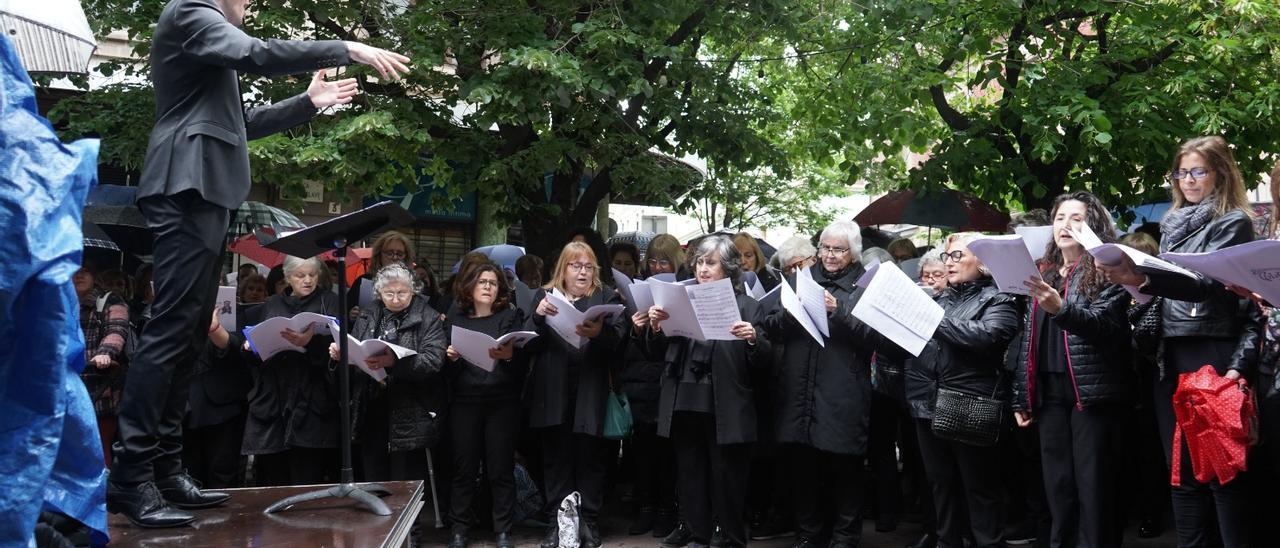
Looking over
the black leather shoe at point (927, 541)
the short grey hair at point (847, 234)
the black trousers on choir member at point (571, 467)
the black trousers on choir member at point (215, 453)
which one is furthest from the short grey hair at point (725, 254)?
the black trousers on choir member at point (215, 453)

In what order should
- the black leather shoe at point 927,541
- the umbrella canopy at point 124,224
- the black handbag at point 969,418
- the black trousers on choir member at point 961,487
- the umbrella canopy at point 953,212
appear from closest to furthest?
1. the black handbag at point 969,418
2. the black trousers on choir member at point 961,487
3. the black leather shoe at point 927,541
4. the umbrella canopy at point 124,224
5. the umbrella canopy at point 953,212

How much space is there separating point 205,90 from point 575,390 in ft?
13.1

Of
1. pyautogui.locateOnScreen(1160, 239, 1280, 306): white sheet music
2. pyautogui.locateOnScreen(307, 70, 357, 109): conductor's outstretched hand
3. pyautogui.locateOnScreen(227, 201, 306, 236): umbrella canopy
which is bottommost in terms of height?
pyautogui.locateOnScreen(1160, 239, 1280, 306): white sheet music

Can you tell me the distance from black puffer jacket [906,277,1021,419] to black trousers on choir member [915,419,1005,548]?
23 centimetres

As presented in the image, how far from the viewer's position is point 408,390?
7484 mm

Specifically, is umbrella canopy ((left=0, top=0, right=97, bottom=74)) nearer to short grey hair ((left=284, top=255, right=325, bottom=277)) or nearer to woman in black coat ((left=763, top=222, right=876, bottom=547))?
short grey hair ((left=284, top=255, right=325, bottom=277))

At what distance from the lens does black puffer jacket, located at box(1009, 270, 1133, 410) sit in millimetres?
5652

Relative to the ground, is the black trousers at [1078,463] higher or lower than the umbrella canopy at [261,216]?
lower

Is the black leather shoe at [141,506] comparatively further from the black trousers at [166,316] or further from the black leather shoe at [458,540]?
the black leather shoe at [458,540]

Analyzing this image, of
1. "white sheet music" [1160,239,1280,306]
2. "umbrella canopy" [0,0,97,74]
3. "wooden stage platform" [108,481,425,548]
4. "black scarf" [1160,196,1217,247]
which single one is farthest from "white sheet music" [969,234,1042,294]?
"umbrella canopy" [0,0,97,74]

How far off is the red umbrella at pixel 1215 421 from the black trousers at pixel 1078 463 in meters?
0.57

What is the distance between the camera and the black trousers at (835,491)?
283 inches

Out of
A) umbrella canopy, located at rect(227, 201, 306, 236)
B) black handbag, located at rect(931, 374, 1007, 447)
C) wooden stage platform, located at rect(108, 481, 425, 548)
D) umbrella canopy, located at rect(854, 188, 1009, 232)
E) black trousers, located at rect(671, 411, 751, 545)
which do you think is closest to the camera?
wooden stage platform, located at rect(108, 481, 425, 548)

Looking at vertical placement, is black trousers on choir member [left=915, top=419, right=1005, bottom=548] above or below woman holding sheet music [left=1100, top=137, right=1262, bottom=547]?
below
